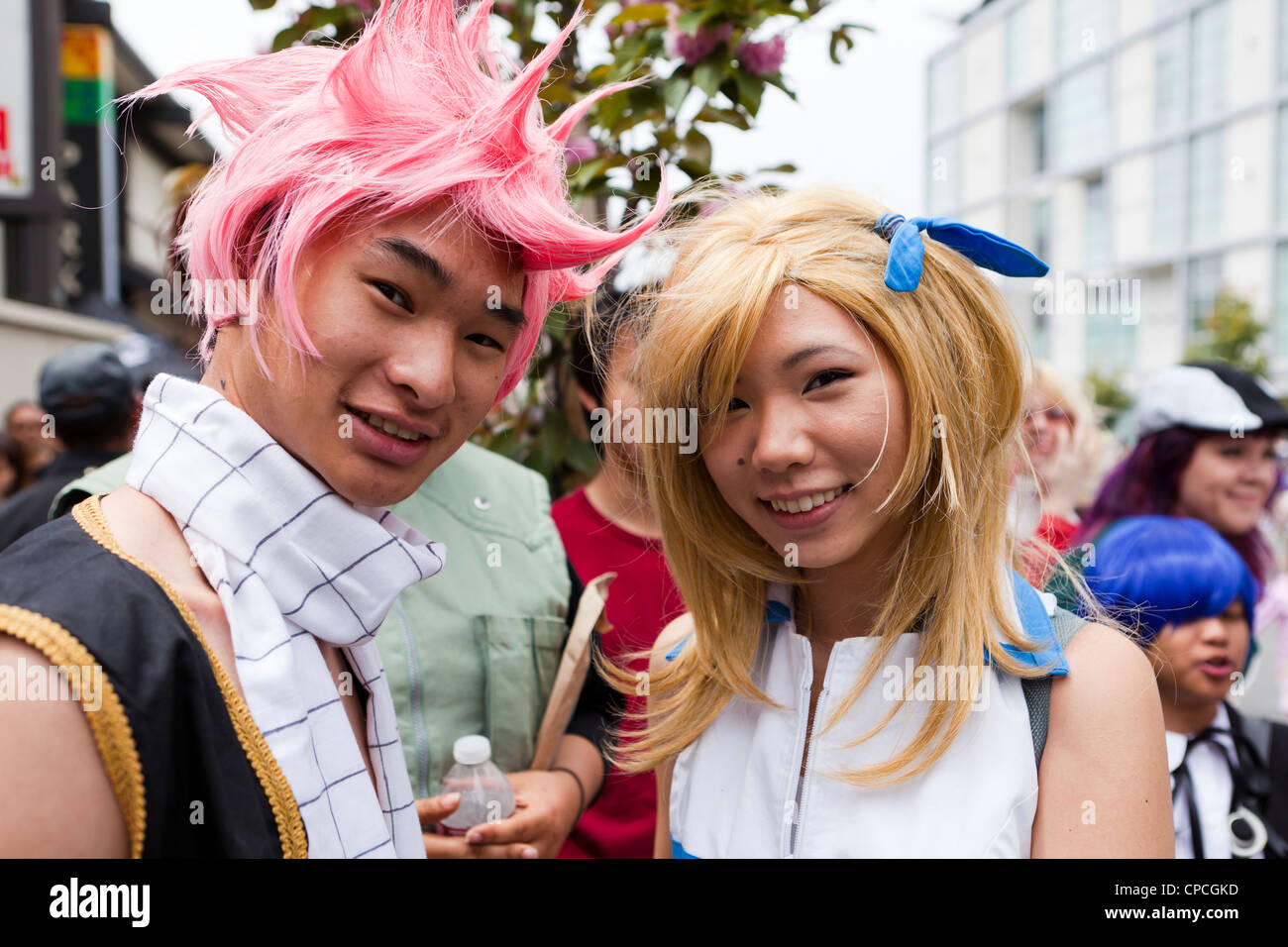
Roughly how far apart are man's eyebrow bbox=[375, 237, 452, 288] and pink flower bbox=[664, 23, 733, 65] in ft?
3.55

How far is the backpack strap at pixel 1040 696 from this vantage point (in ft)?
4.22

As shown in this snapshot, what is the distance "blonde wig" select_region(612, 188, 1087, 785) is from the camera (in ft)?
4.40

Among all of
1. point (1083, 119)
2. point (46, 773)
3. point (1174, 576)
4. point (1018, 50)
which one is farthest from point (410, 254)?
point (1083, 119)

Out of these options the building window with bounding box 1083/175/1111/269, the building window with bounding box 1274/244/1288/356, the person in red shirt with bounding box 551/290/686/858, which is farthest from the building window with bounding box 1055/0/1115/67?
the person in red shirt with bounding box 551/290/686/858

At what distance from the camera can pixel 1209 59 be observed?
2264cm

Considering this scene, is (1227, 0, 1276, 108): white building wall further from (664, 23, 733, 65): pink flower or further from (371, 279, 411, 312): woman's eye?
(371, 279, 411, 312): woman's eye

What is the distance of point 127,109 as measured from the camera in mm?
1366

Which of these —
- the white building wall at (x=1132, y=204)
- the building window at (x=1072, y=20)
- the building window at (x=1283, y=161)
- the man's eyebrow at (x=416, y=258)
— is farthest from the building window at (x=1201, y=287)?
the man's eyebrow at (x=416, y=258)

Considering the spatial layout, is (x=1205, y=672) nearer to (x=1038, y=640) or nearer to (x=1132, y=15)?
(x=1038, y=640)

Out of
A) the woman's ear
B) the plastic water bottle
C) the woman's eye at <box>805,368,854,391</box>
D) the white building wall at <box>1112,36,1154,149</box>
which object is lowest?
the plastic water bottle

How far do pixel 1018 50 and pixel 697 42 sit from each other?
24.2 m

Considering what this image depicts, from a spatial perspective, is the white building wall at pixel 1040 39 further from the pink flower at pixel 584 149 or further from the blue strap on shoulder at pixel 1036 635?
the blue strap on shoulder at pixel 1036 635

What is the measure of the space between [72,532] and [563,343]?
1.51 m
